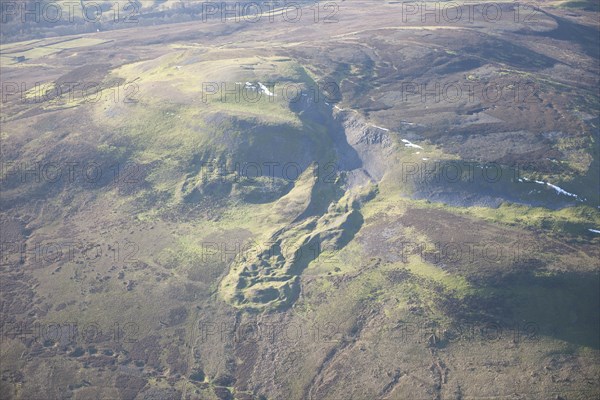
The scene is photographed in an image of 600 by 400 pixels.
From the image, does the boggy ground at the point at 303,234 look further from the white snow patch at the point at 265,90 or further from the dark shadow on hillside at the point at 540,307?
the white snow patch at the point at 265,90

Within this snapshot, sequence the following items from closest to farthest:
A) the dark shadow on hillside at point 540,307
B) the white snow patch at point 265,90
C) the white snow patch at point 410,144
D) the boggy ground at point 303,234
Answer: the boggy ground at point 303,234, the dark shadow on hillside at point 540,307, the white snow patch at point 410,144, the white snow patch at point 265,90

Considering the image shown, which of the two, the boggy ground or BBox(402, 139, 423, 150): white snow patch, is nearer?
the boggy ground

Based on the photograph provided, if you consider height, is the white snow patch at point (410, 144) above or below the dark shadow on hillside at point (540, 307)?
above

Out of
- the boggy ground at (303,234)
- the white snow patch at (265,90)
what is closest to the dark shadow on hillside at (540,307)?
the boggy ground at (303,234)

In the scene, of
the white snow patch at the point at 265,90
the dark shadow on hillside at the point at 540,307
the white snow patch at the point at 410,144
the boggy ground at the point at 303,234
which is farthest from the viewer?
the white snow patch at the point at 265,90

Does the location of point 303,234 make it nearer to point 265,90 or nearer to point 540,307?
point 540,307

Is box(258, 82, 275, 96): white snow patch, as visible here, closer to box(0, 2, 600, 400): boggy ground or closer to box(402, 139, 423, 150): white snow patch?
box(0, 2, 600, 400): boggy ground

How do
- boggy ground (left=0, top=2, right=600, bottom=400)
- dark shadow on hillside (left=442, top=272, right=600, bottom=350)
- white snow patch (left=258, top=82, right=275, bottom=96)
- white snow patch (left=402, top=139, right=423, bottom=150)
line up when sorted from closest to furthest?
1. boggy ground (left=0, top=2, right=600, bottom=400)
2. dark shadow on hillside (left=442, top=272, right=600, bottom=350)
3. white snow patch (left=402, top=139, right=423, bottom=150)
4. white snow patch (left=258, top=82, right=275, bottom=96)

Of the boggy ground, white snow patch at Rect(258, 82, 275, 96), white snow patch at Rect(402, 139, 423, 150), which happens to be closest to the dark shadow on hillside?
the boggy ground

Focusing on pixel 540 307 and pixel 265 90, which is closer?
pixel 540 307

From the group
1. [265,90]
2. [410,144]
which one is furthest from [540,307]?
[265,90]

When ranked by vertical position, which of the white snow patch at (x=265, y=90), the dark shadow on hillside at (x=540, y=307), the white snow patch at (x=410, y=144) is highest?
the white snow patch at (x=265, y=90)
